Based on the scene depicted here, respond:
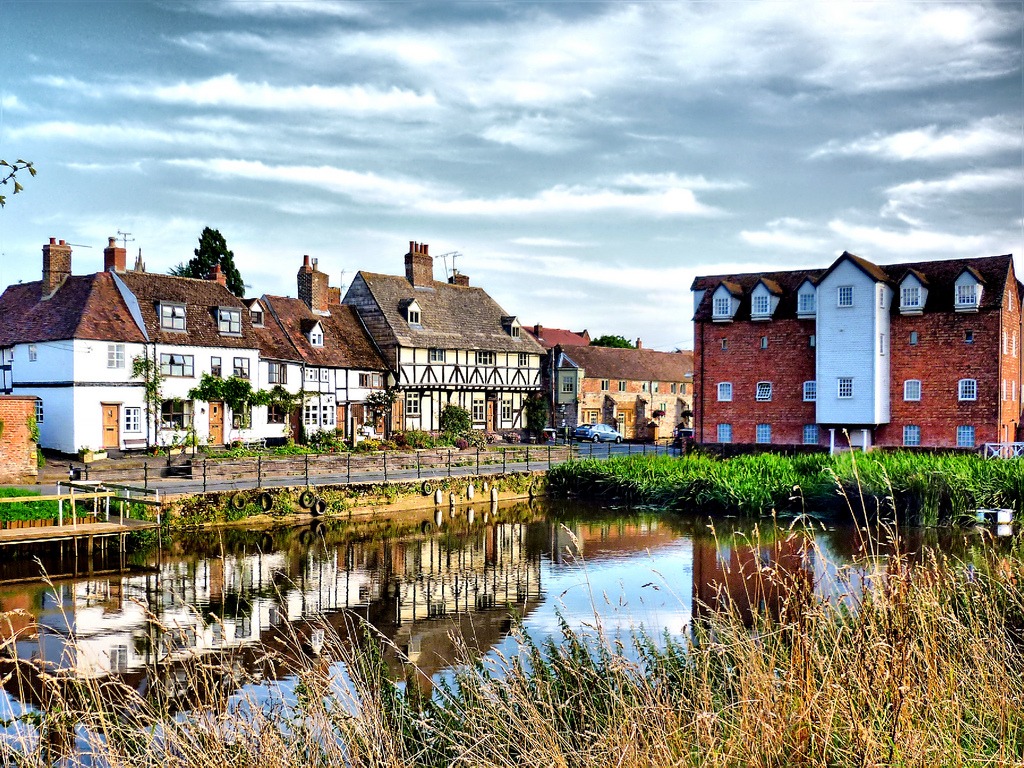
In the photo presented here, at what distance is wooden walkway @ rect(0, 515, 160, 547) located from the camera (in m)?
20.4

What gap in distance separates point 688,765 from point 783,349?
124ft

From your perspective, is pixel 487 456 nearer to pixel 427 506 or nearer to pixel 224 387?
pixel 427 506

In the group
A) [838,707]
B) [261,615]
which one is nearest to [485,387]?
[261,615]

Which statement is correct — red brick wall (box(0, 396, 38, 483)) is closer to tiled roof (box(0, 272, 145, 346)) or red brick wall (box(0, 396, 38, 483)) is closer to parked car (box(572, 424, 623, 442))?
tiled roof (box(0, 272, 145, 346))

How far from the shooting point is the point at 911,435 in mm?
37469

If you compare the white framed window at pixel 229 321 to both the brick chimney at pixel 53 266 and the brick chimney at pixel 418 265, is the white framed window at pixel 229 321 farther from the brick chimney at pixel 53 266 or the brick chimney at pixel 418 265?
the brick chimney at pixel 418 265

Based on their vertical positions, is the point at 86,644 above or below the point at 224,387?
below

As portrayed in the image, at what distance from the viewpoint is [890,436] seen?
124 ft

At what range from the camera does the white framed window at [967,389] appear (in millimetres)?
36000

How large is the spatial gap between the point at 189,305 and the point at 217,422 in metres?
5.31

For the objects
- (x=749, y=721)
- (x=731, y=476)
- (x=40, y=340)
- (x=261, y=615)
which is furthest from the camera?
(x=40, y=340)

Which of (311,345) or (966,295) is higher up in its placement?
(966,295)

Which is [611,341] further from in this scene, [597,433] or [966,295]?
[966,295]

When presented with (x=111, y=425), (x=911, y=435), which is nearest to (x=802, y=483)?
(x=911, y=435)
